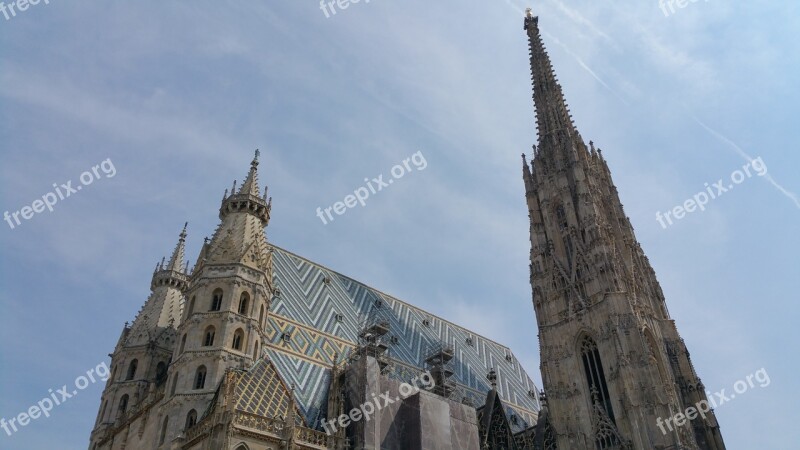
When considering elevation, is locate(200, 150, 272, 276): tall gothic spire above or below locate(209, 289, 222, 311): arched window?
above

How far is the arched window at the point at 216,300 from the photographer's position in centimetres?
3200

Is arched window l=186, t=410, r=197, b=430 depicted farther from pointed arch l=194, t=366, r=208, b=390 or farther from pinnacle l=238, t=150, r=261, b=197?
pinnacle l=238, t=150, r=261, b=197

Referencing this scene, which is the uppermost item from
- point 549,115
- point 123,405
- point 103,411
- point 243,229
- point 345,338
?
point 549,115

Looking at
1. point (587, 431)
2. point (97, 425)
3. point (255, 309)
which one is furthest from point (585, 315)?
point (97, 425)

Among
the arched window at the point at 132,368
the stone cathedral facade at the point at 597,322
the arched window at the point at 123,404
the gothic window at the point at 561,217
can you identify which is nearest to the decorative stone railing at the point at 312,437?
the arched window at the point at 123,404

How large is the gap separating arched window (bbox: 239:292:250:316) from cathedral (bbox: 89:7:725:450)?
0.11 meters

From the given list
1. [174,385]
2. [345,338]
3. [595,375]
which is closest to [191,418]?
[174,385]

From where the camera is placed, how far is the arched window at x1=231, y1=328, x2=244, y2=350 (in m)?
30.9

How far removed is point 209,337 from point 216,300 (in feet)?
7.18

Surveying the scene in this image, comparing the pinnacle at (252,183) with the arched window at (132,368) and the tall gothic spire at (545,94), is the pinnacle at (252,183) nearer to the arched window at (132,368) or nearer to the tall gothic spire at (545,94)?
the arched window at (132,368)

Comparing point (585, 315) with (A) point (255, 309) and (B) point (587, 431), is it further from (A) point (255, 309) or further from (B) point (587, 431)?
(A) point (255, 309)

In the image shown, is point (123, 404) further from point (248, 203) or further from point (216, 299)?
point (248, 203)

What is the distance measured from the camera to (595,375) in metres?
39.2

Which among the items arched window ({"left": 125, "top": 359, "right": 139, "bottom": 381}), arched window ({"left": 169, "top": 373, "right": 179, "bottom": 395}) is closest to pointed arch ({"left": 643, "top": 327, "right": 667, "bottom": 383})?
arched window ({"left": 169, "top": 373, "right": 179, "bottom": 395})
